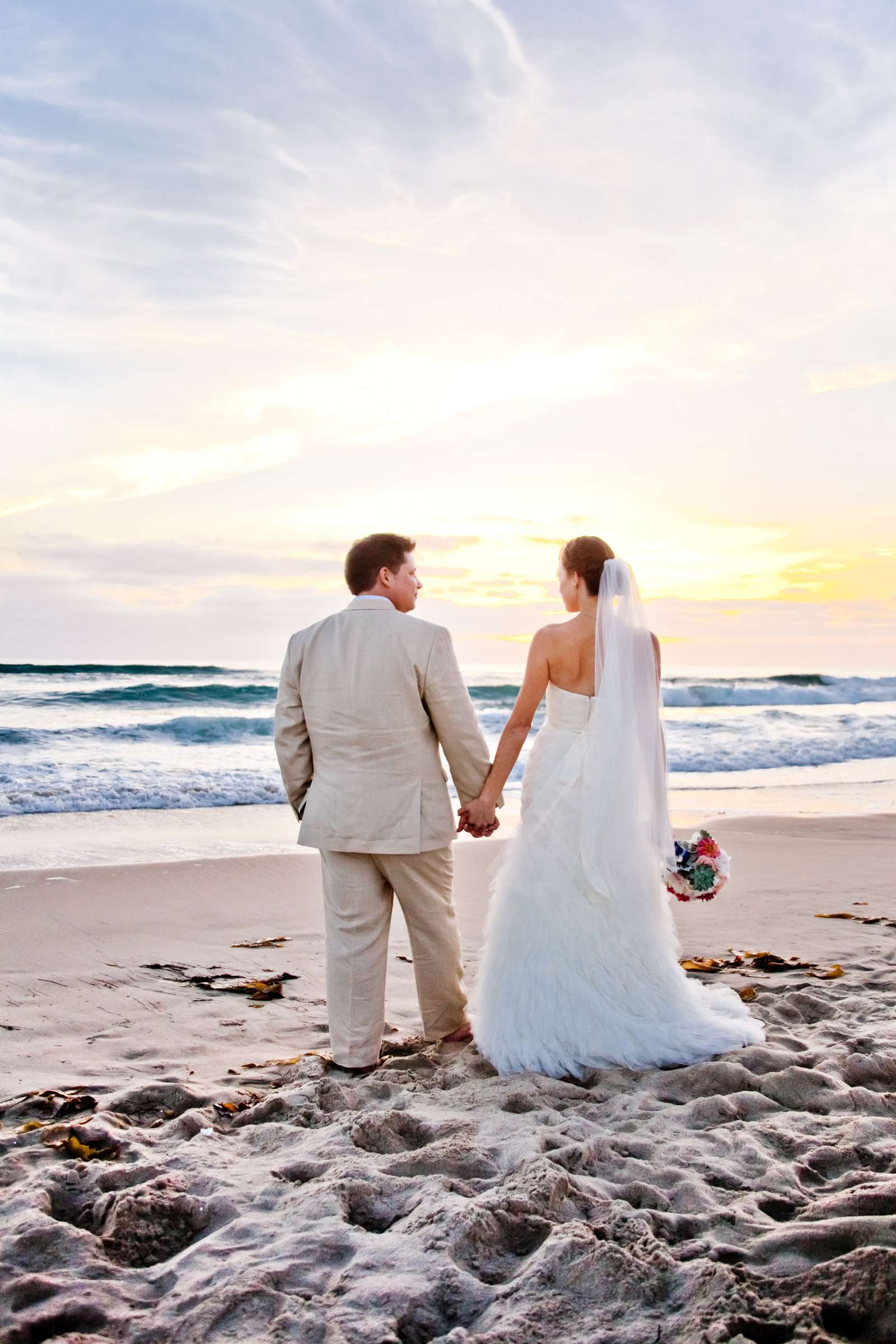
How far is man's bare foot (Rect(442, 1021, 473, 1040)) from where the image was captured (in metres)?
4.03

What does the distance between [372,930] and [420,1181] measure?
130 cm

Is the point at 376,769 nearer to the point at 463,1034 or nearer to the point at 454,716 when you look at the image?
the point at 454,716

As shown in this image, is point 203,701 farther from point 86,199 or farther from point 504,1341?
point 504,1341

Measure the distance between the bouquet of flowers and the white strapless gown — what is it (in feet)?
0.25

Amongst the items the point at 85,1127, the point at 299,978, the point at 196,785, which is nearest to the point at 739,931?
the point at 299,978

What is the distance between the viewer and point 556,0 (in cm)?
705

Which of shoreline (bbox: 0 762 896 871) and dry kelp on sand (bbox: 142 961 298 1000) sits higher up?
shoreline (bbox: 0 762 896 871)

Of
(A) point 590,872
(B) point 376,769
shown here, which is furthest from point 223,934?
(A) point 590,872

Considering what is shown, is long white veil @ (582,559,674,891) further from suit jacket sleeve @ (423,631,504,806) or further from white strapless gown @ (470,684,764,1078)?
suit jacket sleeve @ (423,631,504,806)

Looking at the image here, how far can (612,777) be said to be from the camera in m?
3.73

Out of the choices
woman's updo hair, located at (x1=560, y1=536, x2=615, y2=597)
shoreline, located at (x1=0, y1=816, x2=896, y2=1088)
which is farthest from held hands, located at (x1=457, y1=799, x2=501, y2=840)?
woman's updo hair, located at (x1=560, y1=536, x2=615, y2=597)

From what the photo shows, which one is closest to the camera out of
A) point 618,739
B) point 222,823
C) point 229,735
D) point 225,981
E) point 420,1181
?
point 420,1181

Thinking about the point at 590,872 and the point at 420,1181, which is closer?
the point at 420,1181

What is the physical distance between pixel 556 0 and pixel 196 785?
9111 millimetres
